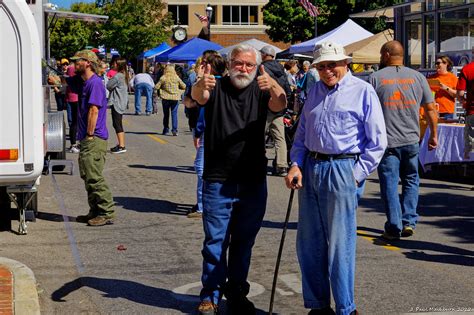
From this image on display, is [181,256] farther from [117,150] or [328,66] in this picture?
[117,150]

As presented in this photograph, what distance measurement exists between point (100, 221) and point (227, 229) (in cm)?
Answer: 430

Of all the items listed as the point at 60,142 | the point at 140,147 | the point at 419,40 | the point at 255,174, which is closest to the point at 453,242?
the point at 255,174

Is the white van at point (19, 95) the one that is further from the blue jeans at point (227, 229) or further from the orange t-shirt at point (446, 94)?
the orange t-shirt at point (446, 94)

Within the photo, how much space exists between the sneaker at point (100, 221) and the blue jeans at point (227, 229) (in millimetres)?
4142

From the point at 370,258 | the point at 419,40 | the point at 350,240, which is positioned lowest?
the point at 370,258

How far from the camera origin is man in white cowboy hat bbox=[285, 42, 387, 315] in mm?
5938

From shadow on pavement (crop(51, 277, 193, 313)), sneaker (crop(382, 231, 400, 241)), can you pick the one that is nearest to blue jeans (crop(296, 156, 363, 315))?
shadow on pavement (crop(51, 277, 193, 313))

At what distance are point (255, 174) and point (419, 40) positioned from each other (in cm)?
1670

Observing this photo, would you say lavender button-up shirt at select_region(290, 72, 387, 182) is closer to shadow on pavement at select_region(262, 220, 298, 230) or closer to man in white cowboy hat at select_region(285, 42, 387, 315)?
man in white cowboy hat at select_region(285, 42, 387, 315)

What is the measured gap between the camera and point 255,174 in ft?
21.2

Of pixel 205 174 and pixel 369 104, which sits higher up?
pixel 369 104

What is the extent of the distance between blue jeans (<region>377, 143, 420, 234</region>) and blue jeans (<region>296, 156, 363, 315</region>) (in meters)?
3.06

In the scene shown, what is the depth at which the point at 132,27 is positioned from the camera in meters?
67.0

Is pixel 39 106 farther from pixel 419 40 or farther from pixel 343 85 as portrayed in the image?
pixel 419 40
